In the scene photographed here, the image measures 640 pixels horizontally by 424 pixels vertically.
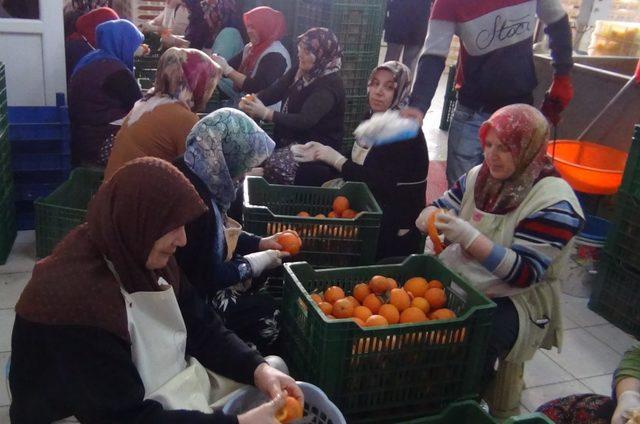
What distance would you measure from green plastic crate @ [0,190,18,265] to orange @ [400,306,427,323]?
2217 millimetres

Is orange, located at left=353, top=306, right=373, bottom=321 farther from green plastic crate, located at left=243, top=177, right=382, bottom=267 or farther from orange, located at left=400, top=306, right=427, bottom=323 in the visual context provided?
green plastic crate, located at left=243, top=177, right=382, bottom=267

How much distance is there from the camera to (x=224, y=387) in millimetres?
1742

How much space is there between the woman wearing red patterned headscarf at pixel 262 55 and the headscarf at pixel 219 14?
29.5 inches

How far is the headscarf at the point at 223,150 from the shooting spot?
2064 mm

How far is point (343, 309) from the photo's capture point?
198 cm

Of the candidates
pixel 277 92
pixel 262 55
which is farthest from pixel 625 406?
pixel 262 55

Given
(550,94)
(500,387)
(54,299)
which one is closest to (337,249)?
(500,387)

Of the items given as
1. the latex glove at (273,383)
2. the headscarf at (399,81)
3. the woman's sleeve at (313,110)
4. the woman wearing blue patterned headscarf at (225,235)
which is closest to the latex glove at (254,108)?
the woman's sleeve at (313,110)

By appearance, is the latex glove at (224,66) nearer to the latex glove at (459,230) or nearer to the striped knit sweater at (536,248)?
the latex glove at (459,230)

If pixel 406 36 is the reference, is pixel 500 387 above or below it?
below

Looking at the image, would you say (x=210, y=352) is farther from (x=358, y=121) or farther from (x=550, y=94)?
(x=358, y=121)

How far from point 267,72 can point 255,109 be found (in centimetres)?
67

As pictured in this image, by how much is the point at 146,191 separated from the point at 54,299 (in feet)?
0.99

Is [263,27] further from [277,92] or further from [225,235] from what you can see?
[225,235]
